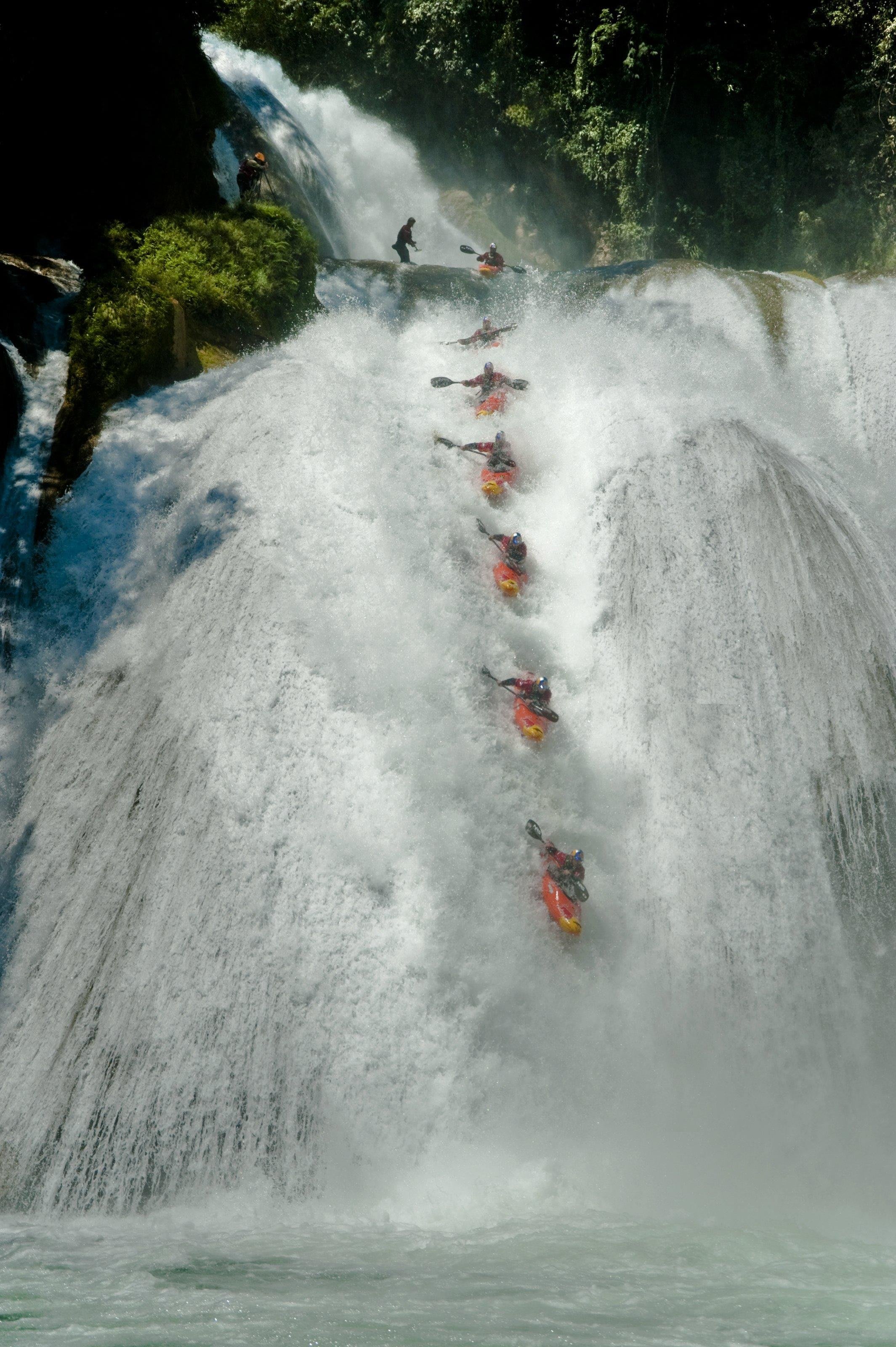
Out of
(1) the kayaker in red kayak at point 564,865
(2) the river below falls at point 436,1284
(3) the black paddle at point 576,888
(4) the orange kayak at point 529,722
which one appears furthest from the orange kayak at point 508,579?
(2) the river below falls at point 436,1284

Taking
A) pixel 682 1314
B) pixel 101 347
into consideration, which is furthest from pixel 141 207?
pixel 682 1314

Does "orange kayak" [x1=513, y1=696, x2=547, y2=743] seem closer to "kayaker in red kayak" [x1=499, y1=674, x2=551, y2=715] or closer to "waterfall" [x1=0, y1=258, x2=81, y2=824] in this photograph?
"kayaker in red kayak" [x1=499, y1=674, x2=551, y2=715]

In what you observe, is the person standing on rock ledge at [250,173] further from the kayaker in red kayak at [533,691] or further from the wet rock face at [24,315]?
the kayaker in red kayak at [533,691]

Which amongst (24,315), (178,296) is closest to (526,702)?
(178,296)

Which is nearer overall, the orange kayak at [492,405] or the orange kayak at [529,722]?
the orange kayak at [529,722]

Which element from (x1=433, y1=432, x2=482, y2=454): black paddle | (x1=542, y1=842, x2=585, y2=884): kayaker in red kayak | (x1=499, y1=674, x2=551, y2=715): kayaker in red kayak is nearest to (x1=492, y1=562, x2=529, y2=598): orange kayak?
(x1=499, y1=674, x2=551, y2=715): kayaker in red kayak

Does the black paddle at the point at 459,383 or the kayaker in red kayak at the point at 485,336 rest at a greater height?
the kayaker in red kayak at the point at 485,336

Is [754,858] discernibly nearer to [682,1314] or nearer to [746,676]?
[746,676]

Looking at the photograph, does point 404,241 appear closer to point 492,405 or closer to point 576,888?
point 492,405
